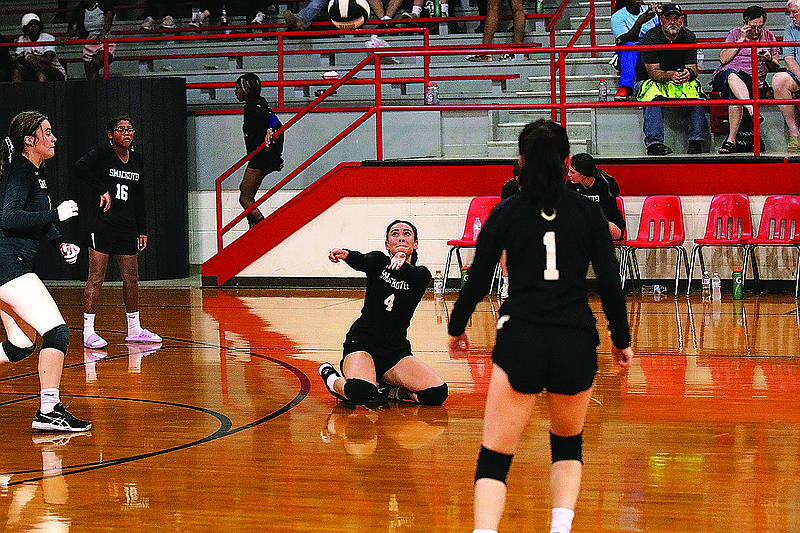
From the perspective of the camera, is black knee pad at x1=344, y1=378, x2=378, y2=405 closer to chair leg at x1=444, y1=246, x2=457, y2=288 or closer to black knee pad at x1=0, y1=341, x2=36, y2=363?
black knee pad at x1=0, y1=341, x2=36, y2=363

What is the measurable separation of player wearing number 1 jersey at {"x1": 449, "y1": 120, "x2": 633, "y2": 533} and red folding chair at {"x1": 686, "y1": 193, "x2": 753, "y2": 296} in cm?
786

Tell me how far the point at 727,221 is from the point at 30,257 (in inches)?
305

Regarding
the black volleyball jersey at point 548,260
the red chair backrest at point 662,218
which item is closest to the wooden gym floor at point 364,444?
the black volleyball jersey at point 548,260

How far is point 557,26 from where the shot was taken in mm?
15758

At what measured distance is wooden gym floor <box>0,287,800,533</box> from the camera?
4.35 m

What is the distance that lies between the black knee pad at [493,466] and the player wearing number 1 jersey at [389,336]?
270 centimetres

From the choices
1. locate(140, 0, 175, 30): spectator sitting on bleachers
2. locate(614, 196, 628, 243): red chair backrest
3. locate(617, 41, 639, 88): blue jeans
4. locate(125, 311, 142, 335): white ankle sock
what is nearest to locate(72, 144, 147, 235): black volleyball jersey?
locate(125, 311, 142, 335): white ankle sock

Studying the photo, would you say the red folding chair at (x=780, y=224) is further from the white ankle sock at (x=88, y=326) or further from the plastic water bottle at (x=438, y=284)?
the white ankle sock at (x=88, y=326)

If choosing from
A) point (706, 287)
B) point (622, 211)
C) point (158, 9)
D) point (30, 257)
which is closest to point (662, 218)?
point (622, 211)

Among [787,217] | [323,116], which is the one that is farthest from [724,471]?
[323,116]

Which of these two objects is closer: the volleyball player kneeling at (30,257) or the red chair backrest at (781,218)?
the volleyball player kneeling at (30,257)

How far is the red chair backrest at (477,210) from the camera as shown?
1166 cm

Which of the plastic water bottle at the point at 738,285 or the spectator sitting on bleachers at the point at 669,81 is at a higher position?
the spectator sitting on bleachers at the point at 669,81

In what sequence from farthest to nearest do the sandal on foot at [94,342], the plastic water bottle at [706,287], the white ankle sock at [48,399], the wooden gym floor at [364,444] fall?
the plastic water bottle at [706,287] → the sandal on foot at [94,342] → the white ankle sock at [48,399] → the wooden gym floor at [364,444]
